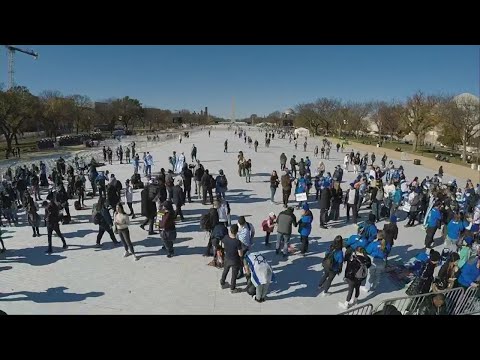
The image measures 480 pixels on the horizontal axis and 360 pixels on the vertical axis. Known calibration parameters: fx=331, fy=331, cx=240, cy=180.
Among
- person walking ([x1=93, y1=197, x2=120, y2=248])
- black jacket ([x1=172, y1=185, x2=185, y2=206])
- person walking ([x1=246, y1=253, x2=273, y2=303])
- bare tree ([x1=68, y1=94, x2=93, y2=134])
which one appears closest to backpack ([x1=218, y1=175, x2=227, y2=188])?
black jacket ([x1=172, y1=185, x2=185, y2=206])

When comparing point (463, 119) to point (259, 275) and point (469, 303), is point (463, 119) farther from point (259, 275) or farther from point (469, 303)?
point (259, 275)

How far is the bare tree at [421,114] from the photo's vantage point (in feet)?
149

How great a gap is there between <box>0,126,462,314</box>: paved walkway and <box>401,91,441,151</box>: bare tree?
40.1 meters

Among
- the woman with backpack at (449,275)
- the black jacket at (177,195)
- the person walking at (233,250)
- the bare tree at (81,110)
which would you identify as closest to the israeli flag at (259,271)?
the person walking at (233,250)

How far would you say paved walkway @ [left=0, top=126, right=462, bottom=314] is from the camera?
6.69 meters

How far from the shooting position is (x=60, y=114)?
55000 mm

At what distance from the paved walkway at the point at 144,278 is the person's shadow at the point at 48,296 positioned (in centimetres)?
2

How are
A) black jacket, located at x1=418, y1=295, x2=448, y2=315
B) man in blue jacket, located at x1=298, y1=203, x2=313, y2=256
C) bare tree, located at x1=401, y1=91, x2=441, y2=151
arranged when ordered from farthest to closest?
bare tree, located at x1=401, y1=91, x2=441, y2=151
man in blue jacket, located at x1=298, y1=203, x2=313, y2=256
black jacket, located at x1=418, y1=295, x2=448, y2=315

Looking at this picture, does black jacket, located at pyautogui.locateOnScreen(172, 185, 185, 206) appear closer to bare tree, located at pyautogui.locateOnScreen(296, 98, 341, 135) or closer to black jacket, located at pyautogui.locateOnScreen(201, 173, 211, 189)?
black jacket, located at pyautogui.locateOnScreen(201, 173, 211, 189)

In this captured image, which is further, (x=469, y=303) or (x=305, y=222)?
→ (x=305, y=222)

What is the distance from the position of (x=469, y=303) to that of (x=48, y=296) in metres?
8.47

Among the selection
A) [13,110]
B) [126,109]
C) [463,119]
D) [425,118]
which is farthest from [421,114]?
[126,109]
